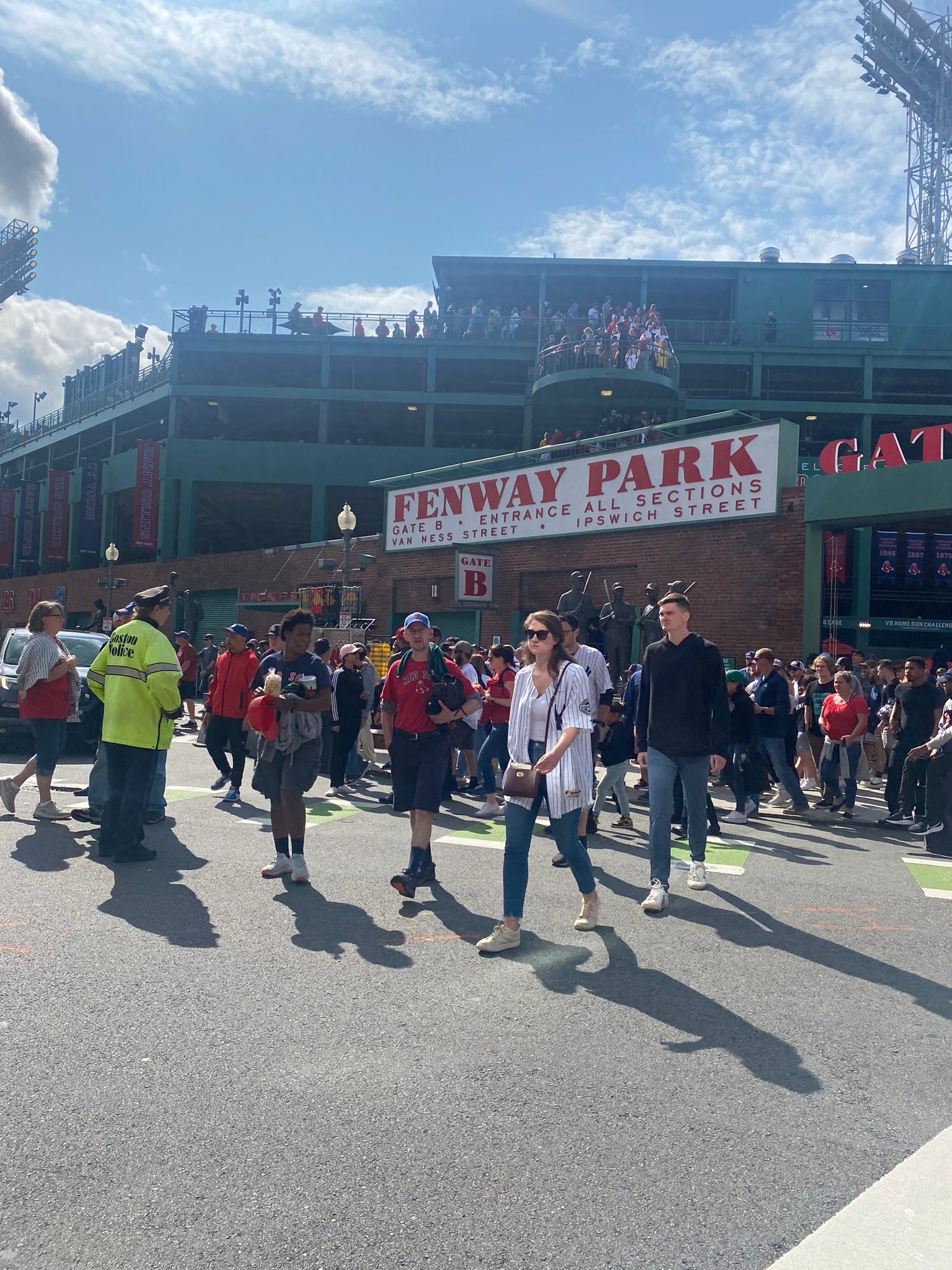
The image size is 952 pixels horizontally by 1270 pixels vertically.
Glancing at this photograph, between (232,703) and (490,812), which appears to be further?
(490,812)

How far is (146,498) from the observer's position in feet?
123

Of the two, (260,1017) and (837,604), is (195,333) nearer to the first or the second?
(837,604)

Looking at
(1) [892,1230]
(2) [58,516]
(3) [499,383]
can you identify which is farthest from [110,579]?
(1) [892,1230]

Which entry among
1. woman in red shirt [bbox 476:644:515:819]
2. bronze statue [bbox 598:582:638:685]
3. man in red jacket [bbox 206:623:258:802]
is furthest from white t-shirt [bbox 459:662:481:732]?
bronze statue [bbox 598:582:638:685]

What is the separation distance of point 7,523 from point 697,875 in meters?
52.5

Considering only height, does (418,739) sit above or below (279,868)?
above

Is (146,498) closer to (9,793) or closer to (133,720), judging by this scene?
(9,793)

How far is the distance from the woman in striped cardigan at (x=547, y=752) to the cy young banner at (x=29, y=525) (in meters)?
50.8

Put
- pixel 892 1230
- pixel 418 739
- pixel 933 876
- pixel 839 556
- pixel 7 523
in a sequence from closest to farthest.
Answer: pixel 892 1230, pixel 418 739, pixel 933 876, pixel 839 556, pixel 7 523

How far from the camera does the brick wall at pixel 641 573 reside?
17500 millimetres

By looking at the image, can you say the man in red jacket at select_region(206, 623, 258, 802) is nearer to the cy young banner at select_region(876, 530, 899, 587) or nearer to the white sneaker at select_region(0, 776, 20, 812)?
the white sneaker at select_region(0, 776, 20, 812)

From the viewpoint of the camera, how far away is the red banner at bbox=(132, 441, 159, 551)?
37.3 metres

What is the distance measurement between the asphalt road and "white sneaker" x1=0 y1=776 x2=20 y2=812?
7.05 ft

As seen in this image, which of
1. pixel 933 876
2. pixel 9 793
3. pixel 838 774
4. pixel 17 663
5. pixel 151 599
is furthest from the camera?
pixel 17 663
